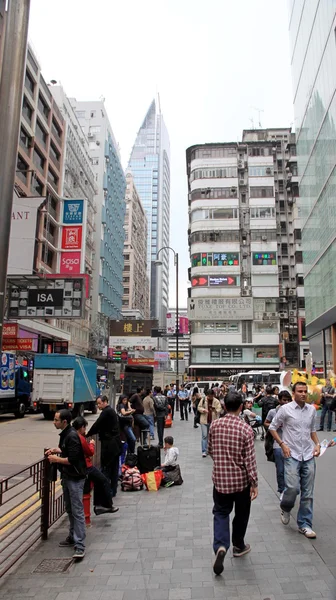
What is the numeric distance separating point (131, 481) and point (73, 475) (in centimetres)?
333

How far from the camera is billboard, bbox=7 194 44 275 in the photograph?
860 centimetres

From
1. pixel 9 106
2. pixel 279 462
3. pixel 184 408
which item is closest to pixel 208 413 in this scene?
pixel 279 462

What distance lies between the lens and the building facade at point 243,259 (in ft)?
186

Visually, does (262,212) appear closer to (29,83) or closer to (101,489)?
(29,83)

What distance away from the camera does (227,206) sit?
59844mm

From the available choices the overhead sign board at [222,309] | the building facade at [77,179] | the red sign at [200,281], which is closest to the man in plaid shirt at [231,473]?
the building facade at [77,179]

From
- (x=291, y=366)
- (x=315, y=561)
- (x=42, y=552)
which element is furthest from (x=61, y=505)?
(x=291, y=366)

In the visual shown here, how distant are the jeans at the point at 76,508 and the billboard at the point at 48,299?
9.09 metres

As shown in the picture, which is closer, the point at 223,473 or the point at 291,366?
the point at 223,473

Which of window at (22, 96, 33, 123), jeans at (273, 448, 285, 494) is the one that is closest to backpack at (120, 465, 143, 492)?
jeans at (273, 448, 285, 494)

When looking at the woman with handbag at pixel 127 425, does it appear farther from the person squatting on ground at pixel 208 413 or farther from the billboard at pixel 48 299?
the billboard at pixel 48 299

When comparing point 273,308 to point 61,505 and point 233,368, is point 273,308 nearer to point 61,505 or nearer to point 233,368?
point 233,368

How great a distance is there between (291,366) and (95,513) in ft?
182

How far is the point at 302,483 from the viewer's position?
18.0ft
